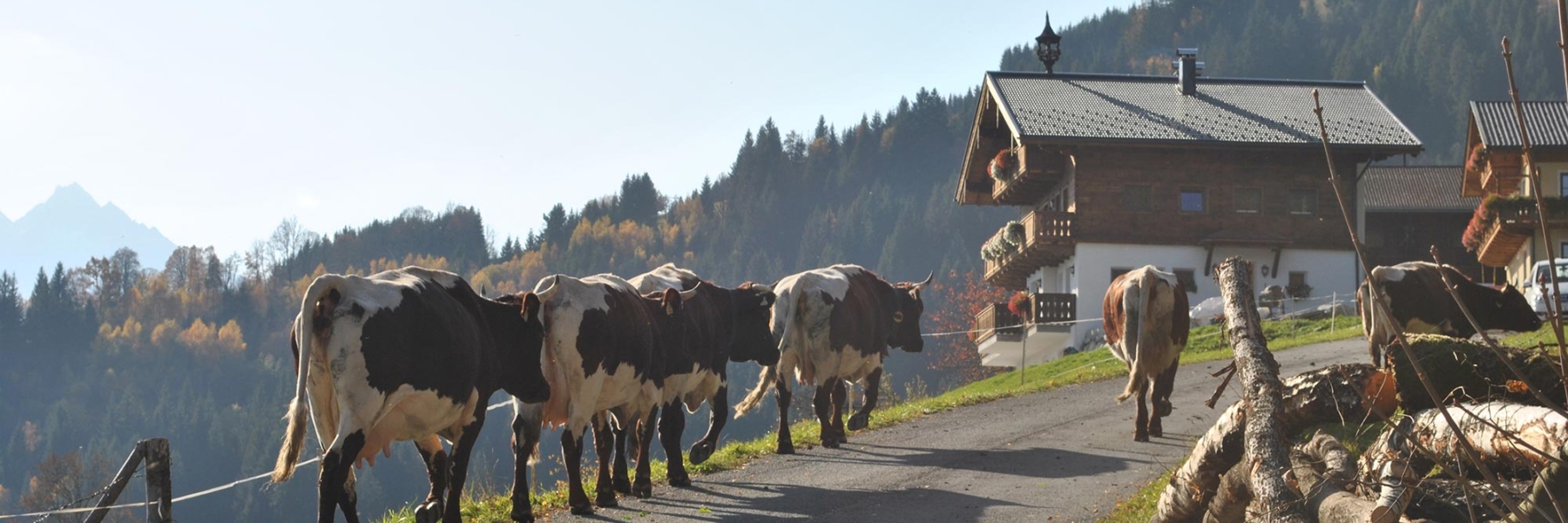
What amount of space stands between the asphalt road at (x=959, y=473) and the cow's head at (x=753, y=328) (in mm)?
1193

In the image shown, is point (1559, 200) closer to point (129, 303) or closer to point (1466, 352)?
point (1466, 352)

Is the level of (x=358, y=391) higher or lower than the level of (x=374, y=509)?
higher

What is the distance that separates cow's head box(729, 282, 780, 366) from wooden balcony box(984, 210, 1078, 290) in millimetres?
26478

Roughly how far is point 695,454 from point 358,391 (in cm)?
595

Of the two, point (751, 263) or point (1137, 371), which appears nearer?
point (1137, 371)

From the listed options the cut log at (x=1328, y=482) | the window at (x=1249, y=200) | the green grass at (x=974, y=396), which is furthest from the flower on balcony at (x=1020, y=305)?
the cut log at (x=1328, y=482)

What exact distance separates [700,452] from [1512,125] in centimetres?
4053

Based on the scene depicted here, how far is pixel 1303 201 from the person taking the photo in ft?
142

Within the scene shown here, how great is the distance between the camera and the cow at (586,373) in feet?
40.1

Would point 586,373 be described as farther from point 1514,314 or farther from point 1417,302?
point 1514,314

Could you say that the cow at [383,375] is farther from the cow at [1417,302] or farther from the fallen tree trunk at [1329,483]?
the cow at [1417,302]

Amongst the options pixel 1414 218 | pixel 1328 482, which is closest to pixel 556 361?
pixel 1328 482

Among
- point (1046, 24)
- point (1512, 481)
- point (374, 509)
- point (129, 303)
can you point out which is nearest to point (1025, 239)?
point (1046, 24)

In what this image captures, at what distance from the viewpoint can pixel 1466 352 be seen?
11.5m
